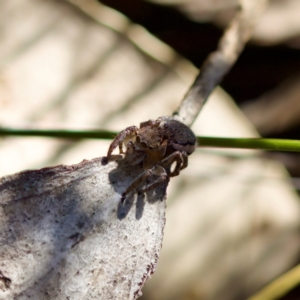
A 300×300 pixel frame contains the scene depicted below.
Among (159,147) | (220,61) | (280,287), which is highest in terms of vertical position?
Result: (220,61)

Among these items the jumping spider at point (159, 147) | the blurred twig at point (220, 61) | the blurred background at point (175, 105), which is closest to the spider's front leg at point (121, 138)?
the jumping spider at point (159, 147)

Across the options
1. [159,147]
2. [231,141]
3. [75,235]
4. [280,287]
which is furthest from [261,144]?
[280,287]

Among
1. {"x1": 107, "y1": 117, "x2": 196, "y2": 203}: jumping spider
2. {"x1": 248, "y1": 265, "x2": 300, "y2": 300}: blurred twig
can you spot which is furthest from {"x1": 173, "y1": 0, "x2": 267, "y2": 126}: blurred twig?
{"x1": 248, "y1": 265, "x2": 300, "y2": 300}: blurred twig

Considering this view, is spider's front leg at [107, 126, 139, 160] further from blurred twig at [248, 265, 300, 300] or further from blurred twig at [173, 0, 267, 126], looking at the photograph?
blurred twig at [248, 265, 300, 300]

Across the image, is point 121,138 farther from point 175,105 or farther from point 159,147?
point 175,105

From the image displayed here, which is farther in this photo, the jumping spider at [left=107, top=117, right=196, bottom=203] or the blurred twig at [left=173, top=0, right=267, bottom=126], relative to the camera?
the blurred twig at [left=173, top=0, right=267, bottom=126]

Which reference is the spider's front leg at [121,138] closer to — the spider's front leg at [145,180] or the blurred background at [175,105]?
the spider's front leg at [145,180]
